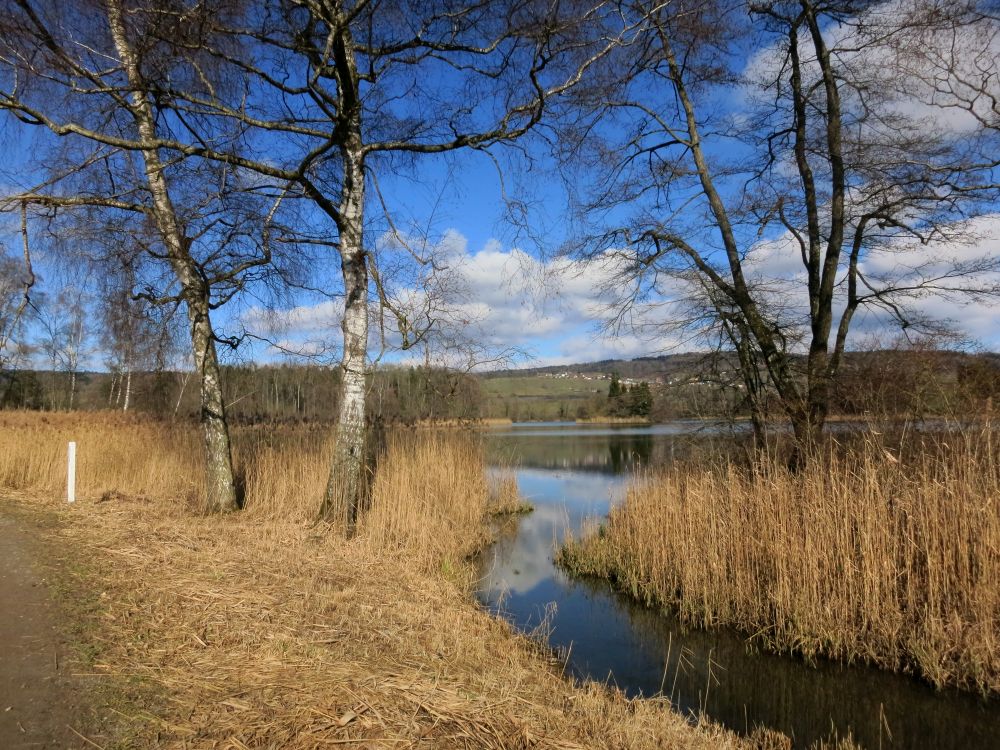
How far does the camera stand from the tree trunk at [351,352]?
684 cm

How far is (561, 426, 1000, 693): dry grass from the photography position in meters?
4.88

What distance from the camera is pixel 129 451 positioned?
10297 millimetres

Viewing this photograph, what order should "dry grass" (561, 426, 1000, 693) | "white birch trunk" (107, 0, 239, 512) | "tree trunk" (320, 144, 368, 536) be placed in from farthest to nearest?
"white birch trunk" (107, 0, 239, 512) < "tree trunk" (320, 144, 368, 536) < "dry grass" (561, 426, 1000, 693)

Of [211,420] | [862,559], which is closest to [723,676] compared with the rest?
[862,559]

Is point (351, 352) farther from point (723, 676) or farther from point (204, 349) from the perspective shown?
point (723, 676)

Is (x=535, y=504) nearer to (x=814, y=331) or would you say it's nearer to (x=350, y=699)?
(x=814, y=331)

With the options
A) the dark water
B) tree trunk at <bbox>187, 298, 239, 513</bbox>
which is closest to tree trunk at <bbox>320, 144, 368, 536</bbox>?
tree trunk at <bbox>187, 298, 239, 513</bbox>

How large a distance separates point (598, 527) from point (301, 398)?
11.8 m

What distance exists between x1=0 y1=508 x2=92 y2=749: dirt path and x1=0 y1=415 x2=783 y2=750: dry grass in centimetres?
20

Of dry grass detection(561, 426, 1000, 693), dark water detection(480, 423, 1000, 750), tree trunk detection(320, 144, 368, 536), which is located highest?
tree trunk detection(320, 144, 368, 536)

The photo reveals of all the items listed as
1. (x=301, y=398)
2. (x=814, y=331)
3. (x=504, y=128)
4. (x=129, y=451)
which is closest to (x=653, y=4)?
(x=504, y=128)

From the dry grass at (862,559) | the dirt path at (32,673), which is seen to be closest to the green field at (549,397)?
the dry grass at (862,559)

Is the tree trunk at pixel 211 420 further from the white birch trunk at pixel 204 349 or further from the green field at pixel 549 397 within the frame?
the green field at pixel 549 397

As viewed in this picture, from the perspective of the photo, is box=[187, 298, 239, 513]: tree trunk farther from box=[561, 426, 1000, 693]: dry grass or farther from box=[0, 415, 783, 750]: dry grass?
box=[561, 426, 1000, 693]: dry grass
